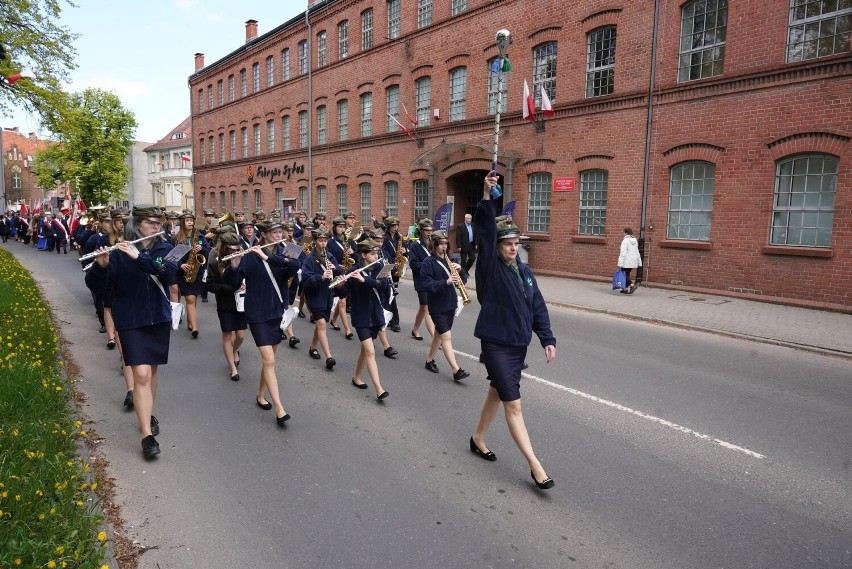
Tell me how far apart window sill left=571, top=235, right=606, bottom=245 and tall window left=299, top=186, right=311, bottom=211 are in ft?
57.7

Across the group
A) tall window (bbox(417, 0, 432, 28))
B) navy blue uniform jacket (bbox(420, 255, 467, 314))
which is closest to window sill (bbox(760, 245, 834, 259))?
navy blue uniform jacket (bbox(420, 255, 467, 314))

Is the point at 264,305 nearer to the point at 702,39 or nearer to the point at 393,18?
the point at 702,39

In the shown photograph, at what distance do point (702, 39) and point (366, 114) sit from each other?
51.1 feet

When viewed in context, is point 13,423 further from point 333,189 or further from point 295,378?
point 333,189

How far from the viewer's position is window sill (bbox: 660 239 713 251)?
14664mm

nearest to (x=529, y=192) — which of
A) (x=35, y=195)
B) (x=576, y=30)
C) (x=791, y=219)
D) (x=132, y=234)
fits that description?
(x=576, y=30)

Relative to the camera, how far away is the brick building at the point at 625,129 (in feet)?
42.4

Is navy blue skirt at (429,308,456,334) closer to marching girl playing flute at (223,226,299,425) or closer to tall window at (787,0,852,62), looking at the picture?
marching girl playing flute at (223,226,299,425)

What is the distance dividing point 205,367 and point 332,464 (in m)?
3.82

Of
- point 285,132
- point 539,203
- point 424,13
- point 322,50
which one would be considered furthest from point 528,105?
point 285,132

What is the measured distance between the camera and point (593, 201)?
57.4 feet

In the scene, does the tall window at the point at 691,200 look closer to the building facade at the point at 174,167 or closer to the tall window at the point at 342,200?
the tall window at the point at 342,200

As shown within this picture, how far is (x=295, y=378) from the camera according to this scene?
24.2 feet

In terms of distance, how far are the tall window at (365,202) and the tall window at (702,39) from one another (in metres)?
14.9
